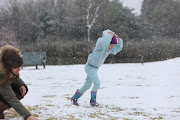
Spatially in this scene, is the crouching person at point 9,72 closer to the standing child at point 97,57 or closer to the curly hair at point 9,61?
the curly hair at point 9,61

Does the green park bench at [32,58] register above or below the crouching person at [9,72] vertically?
below

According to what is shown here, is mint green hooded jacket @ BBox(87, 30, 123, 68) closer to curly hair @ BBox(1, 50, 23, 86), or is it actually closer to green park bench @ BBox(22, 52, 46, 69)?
curly hair @ BBox(1, 50, 23, 86)

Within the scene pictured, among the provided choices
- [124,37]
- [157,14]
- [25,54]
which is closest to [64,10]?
[124,37]

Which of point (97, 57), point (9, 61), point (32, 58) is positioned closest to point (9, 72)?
point (9, 61)

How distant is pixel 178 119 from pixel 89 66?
1.78 metres

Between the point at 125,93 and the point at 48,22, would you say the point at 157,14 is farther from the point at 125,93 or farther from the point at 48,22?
the point at 125,93

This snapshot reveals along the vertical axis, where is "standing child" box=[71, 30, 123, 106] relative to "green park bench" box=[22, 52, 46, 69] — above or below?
above

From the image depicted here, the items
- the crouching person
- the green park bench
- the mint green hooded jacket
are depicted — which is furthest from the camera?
the green park bench

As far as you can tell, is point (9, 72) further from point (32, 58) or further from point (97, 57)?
point (32, 58)

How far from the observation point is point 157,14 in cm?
3641

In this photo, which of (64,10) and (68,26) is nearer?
(68,26)

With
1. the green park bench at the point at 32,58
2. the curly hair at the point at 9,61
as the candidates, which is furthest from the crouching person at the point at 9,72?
the green park bench at the point at 32,58

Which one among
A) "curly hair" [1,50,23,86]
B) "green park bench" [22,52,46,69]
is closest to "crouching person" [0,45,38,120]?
"curly hair" [1,50,23,86]

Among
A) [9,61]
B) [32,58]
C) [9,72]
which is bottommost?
[32,58]
